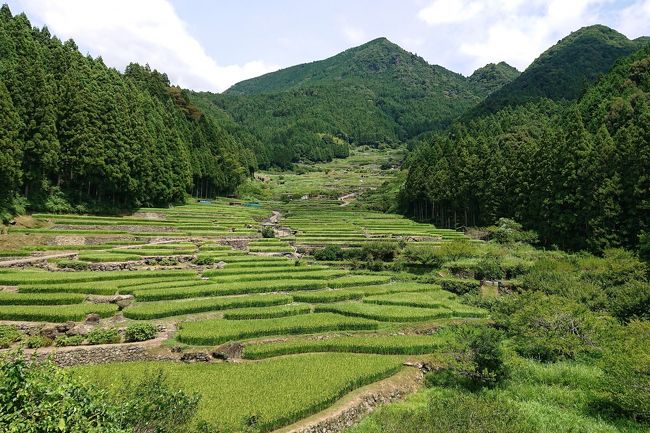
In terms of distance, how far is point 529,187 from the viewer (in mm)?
62344

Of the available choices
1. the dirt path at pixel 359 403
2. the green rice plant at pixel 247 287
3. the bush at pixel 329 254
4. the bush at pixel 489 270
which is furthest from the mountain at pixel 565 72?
the dirt path at pixel 359 403

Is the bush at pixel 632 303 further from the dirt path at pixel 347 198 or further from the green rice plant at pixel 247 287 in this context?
the dirt path at pixel 347 198

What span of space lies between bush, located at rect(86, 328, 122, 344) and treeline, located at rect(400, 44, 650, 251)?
49.6 meters

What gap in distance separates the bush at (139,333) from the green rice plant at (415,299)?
1668 centimetres

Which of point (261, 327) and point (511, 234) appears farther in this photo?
point (511, 234)

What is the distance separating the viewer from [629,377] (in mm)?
16688

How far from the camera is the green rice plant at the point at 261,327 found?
72.0ft

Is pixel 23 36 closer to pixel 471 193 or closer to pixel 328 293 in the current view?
pixel 328 293

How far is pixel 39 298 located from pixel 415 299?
2680 centimetres

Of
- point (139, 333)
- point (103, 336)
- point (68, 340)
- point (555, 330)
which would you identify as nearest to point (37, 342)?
point (68, 340)

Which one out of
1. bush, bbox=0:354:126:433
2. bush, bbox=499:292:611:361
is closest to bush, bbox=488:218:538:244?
bush, bbox=499:292:611:361

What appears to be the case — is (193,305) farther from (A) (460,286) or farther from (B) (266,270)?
(A) (460,286)

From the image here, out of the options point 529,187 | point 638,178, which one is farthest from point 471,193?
point 638,178

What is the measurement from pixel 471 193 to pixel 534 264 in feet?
117
